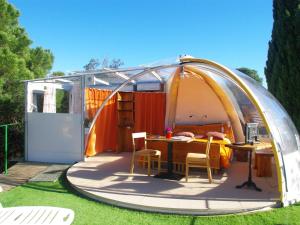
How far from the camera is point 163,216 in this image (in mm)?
5012

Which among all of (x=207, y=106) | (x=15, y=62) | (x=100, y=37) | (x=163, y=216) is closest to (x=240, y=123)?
(x=207, y=106)

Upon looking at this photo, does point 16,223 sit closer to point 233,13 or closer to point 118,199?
point 118,199

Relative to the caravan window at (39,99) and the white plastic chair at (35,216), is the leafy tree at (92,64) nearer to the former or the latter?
the caravan window at (39,99)

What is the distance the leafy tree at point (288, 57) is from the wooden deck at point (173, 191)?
3.66 meters

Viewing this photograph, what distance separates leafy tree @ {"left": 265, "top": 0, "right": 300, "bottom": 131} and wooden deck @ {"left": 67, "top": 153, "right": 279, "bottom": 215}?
3.66m

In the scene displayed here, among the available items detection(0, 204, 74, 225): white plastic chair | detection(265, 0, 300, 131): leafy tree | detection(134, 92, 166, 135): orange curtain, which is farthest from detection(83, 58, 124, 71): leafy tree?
detection(0, 204, 74, 225): white plastic chair

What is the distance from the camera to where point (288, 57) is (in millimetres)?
10414

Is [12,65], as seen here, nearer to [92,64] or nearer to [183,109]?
[183,109]

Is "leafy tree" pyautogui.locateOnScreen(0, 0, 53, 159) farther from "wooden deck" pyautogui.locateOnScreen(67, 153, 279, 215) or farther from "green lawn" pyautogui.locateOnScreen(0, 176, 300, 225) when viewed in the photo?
"green lawn" pyautogui.locateOnScreen(0, 176, 300, 225)

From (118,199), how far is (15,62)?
21.2 feet

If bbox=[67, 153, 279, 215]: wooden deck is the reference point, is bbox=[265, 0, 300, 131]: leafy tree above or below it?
above

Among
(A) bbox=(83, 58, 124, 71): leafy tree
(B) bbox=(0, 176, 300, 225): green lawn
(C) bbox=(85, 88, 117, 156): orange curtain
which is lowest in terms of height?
(B) bbox=(0, 176, 300, 225): green lawn

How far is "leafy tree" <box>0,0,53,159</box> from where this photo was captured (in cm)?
985

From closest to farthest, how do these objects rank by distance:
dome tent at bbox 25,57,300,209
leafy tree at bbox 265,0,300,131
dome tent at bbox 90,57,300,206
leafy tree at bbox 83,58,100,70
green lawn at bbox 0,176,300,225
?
green lawn at bbox 0,176,300,225
dome tent at bbox 90,57,300,206
dome tent at bbox 25,57,300,209
leafy tree at bbox 265,0,300,131
leafy tree at bbox 83,58,100,70
